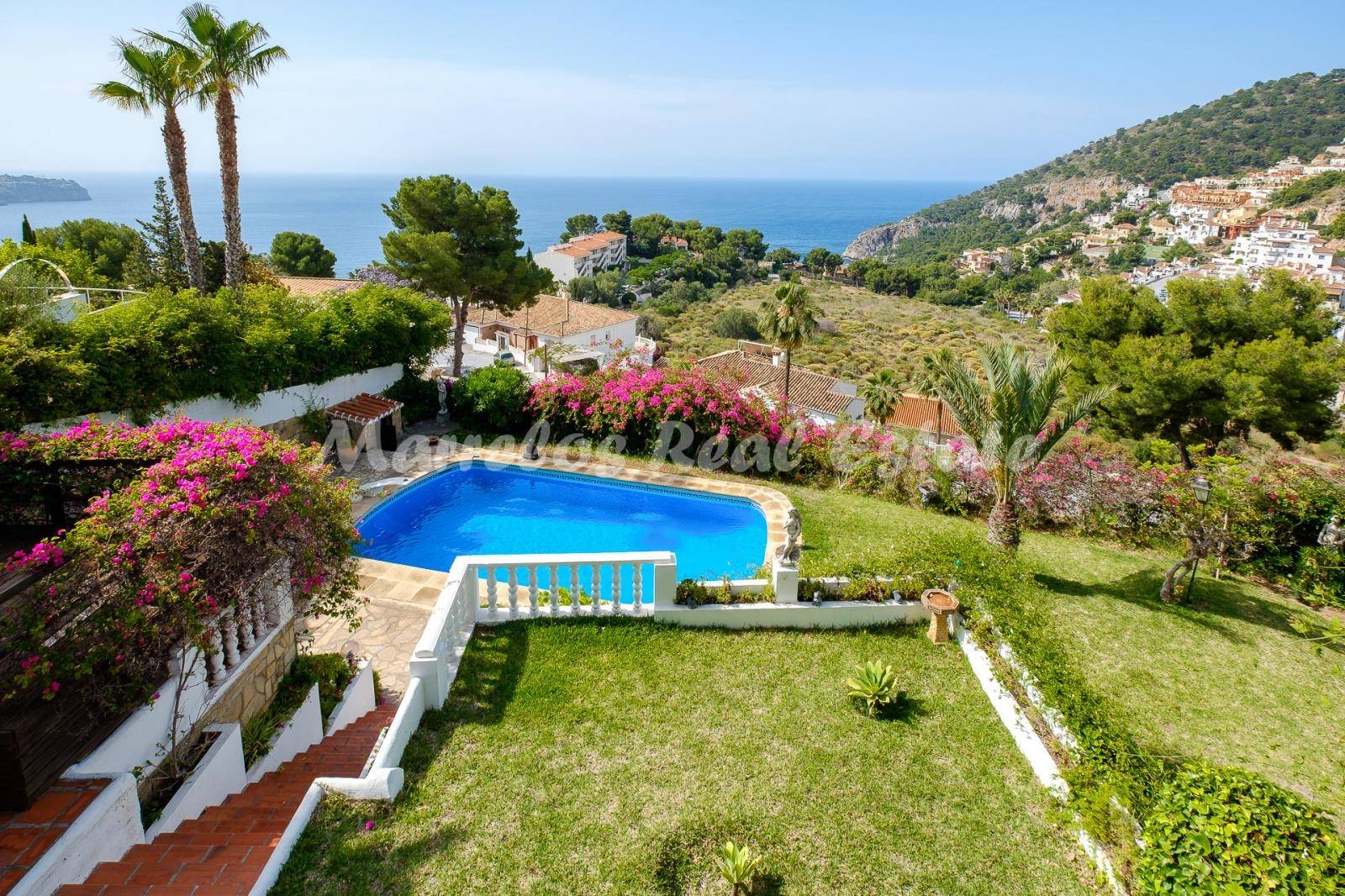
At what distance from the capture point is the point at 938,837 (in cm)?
526

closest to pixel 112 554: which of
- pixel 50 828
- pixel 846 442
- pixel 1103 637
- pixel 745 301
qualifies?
pixel 50 828

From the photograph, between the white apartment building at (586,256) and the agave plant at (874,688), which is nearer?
the agave plant at (874,688)

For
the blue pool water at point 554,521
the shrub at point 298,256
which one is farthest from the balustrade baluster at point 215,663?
the shrub at point 298,256

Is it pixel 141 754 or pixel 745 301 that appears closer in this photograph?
pixel 141 754

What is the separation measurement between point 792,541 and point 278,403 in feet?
38.9

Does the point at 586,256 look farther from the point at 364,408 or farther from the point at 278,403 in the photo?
the point at 278,403

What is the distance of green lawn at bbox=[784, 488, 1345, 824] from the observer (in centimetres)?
680

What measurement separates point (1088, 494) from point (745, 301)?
6050 cm

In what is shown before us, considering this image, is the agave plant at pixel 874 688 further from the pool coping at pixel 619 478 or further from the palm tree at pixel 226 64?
the palm tree at pixel 226 64

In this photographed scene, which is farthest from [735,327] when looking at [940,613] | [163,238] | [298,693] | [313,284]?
[298,693]

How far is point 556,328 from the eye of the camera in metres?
41.1

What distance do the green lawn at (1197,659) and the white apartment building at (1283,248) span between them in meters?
88.5

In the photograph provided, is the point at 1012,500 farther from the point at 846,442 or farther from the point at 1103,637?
the point at 846,442

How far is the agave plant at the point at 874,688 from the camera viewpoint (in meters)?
6.81
